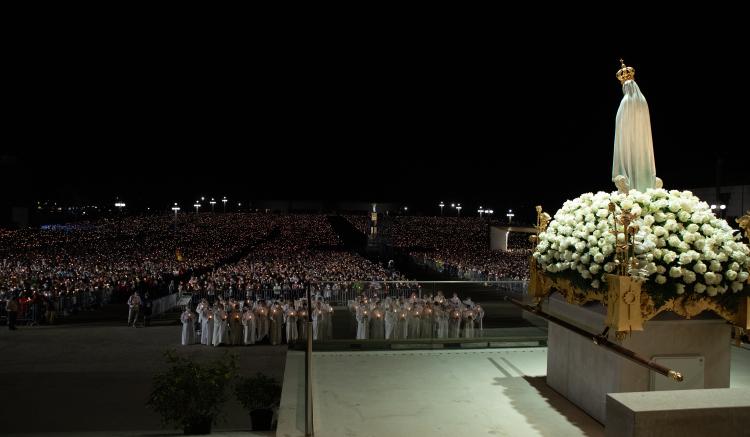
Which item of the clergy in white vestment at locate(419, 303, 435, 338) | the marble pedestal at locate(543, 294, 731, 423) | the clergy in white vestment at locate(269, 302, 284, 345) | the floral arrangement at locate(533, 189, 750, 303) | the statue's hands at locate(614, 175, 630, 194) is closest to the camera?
the floral arrangement at locate(533, 189, 750, 303)

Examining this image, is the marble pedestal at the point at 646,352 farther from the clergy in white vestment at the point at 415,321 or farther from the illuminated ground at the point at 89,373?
the clergy in white vestment at the point at 415,321

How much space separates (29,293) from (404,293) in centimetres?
1660

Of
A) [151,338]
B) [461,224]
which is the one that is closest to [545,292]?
[151,338]

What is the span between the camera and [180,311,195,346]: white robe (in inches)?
735

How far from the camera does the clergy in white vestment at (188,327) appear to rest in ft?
→ 61.2

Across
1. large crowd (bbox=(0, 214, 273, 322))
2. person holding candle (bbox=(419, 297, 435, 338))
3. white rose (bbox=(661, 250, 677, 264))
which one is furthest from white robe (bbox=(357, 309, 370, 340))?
large crowd (bbox=(0, 214, 273, 322))

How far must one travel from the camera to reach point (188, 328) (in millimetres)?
18984

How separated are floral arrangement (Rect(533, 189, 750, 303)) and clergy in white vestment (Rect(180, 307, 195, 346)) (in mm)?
15282

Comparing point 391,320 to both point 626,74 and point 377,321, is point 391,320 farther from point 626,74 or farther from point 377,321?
point 626,74

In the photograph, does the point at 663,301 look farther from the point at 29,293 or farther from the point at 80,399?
the point at 29,293

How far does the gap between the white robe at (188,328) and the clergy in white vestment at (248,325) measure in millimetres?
1740

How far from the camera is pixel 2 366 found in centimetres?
1562

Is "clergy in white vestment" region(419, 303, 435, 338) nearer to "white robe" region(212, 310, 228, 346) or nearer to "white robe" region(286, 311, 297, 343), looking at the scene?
"white robe" region(286, 311, 297, 343)

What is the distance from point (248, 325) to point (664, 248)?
15640mm
